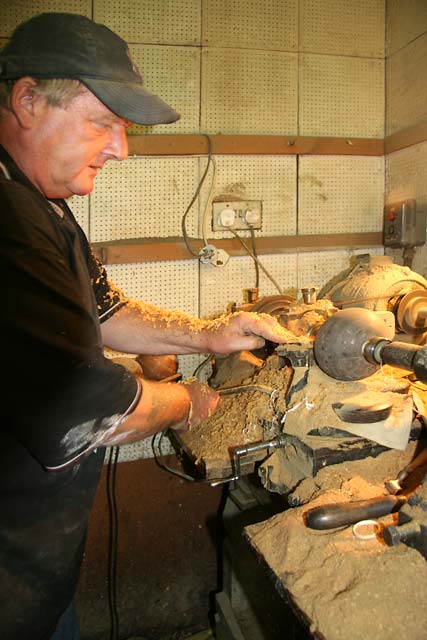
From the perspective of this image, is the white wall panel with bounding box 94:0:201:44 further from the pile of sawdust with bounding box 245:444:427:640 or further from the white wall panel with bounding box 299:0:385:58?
the pile of sawdust with bounding box 245:444:427:640

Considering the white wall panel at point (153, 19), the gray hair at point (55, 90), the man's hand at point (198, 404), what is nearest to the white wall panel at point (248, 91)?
the white wall panel at point (153, 19)

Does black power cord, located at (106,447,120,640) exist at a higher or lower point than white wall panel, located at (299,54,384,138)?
lower

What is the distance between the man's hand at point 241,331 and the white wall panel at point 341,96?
157cm

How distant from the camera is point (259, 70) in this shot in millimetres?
2645

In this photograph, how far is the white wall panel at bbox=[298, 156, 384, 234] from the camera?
110 inches

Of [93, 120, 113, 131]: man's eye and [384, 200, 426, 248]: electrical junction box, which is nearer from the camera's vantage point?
[93, 120, 113, 131]: man's eye

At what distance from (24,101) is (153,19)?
1742 millimetres

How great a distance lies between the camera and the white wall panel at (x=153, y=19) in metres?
2.43

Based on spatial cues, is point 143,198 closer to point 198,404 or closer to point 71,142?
point 71,142

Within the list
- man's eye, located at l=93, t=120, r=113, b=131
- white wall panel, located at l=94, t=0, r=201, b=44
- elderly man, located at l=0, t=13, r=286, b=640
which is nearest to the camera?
elderly man, located at l=0, t=13, r=286, b=640

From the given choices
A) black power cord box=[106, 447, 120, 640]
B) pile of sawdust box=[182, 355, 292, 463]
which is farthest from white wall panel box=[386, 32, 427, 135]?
black power cord box=[106, 447, 120, 640]

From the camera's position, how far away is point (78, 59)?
1146 mm

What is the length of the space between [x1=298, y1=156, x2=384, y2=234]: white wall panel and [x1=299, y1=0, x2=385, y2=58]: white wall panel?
663 millimetres

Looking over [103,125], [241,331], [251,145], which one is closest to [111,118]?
[103,125]
